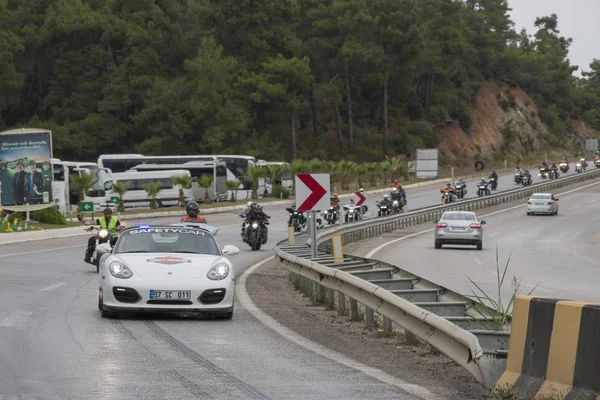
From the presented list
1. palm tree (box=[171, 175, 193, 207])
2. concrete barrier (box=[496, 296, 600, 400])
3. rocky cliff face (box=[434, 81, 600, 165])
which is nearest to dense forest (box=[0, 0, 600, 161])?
rocky cliff face (box=[434, 81, 600, 165])

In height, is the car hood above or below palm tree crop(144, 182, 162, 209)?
above

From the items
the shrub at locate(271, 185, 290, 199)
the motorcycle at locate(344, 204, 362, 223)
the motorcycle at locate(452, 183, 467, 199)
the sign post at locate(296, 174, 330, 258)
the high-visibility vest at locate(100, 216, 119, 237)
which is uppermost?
the sign post at locate(296, 174, 330, 258)

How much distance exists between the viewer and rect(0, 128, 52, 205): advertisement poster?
1783 inches

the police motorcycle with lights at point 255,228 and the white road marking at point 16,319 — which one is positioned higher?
the white road marking at point 16,319

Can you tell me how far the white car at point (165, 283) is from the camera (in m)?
13.9

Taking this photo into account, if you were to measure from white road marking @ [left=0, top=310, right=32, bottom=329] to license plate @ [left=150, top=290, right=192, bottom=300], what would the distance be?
5.37 ft

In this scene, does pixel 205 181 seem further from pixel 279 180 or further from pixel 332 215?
pixel 332 215

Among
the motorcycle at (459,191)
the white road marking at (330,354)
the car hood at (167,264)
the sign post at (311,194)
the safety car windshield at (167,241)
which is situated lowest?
the motorcycle at (459,191)

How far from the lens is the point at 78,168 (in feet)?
219

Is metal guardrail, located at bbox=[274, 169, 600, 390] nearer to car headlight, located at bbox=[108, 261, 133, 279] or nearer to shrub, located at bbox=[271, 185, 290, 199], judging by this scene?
car headlight, located at bbox=[108, 261, 133, 279]

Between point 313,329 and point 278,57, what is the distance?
8419 centimetres

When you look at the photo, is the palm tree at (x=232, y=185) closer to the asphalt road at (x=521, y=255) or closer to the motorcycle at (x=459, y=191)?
the motorcycle at (x=459, y=191)

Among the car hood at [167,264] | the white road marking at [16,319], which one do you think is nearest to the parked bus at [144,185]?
the white road marking at [16,319]

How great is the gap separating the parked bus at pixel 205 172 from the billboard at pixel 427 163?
1114 inches
